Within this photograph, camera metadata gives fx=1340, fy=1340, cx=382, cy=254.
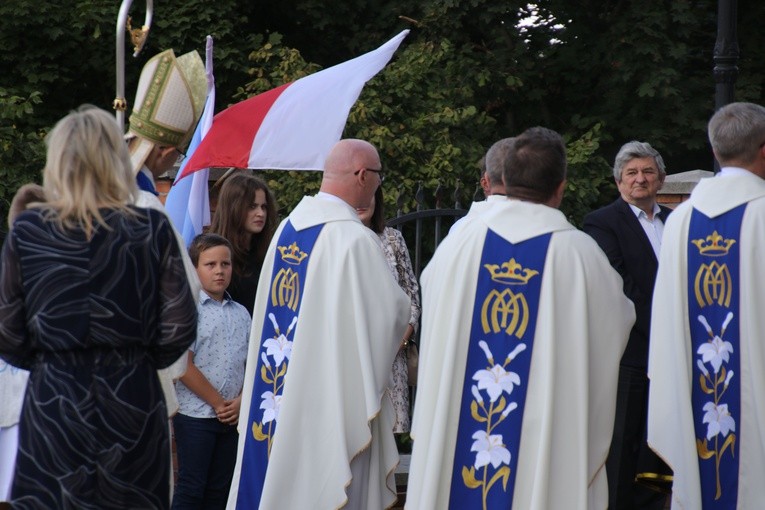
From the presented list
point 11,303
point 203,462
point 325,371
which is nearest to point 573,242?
point 325,371

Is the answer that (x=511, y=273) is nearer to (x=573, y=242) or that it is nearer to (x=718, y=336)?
(x=573, y=242)

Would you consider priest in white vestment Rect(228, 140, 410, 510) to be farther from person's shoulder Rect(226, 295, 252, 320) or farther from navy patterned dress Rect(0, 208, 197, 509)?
navy patterned dress Rect(0, 208, 197, 509)

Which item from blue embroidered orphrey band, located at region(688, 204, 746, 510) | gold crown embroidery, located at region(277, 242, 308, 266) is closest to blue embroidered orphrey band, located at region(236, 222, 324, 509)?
gold crown embroidery, located at region(277, 242, 308, 266)

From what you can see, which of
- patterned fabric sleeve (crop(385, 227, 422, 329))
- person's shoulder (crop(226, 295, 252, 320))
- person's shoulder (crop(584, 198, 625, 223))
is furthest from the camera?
patterned fabric sleeve (crop(385, 227, 422, 329))

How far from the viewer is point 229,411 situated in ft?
20.7

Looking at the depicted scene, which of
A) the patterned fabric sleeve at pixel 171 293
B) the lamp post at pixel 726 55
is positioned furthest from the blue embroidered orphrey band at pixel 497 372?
the lamp post at pixel 726 55

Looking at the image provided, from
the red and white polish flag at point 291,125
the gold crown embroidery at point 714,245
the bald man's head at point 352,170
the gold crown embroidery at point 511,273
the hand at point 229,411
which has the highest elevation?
the red and white polish flag at point 291,125

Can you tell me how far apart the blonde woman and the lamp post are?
4.64m

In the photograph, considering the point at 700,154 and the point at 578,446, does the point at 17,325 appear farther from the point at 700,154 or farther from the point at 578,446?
the point at 700,154

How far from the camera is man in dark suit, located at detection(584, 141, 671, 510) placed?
656 cm

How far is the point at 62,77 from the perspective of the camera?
1271cm

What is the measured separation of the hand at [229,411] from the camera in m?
6.29

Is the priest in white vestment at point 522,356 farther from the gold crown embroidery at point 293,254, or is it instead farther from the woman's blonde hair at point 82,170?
the woman's blonde hair at point 82,170

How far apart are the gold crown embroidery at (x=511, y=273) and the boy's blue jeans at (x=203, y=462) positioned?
186cm
